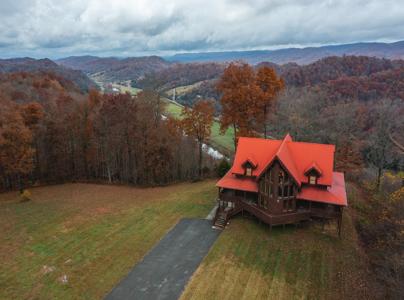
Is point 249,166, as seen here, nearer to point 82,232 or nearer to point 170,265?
point 170,265

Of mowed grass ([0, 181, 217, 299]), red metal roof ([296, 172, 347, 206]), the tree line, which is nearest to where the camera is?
mowed grass ([0, 181, 217, 299])

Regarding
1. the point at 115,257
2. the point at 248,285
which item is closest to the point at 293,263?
the point at 248,285

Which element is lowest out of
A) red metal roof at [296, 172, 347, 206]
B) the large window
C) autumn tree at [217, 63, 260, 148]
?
red metal roof at [296, 172, 347, 206]

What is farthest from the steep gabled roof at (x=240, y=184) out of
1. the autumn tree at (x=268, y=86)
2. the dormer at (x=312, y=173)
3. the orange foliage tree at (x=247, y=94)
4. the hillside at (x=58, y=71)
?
the hillside at (x=58, y=71)

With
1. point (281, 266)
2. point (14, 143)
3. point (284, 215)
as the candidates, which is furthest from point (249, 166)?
point (14, 143)

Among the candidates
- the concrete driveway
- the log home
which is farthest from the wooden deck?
the concrete driveway

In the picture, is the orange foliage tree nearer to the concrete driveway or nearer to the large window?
the large window

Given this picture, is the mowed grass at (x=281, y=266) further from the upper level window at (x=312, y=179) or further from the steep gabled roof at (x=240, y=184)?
the upper level window at (x=312, y=179)

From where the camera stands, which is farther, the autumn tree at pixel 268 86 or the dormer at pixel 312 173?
the autumn tree at pixel 268 86
